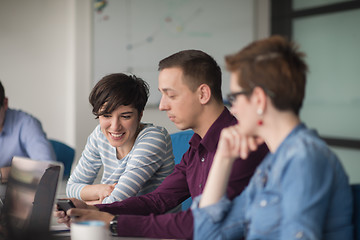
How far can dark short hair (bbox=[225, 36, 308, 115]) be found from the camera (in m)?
1.10

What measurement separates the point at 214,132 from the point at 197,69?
0.24m

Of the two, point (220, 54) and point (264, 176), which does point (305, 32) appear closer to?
point (220, 54)

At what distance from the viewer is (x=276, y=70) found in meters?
1.10

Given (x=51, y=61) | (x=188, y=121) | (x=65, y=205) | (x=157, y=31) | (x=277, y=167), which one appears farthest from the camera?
(x=157, y=31)

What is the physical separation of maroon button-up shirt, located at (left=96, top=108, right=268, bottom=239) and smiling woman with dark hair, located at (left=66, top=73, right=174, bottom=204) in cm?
16

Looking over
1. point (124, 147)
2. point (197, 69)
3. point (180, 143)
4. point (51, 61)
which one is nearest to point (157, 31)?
point (51, 61)

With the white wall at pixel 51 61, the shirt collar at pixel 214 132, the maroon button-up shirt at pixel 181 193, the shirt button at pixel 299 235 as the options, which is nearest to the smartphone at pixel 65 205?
the maroon button-up shirt at pixel 181 193

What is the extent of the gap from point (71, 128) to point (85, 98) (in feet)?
1.07

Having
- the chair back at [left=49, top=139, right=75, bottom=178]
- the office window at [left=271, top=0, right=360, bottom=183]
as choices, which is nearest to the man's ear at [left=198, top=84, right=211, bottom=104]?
the chair back at [left=49, top=139, right=75, bottom=178]

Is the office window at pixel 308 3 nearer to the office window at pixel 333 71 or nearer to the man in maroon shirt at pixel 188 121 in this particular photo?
the office window at pixel 333 71

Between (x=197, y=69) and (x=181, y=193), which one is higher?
(x=197, y=69)

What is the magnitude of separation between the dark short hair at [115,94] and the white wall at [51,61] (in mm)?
2651

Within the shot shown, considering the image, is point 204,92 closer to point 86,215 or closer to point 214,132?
point 214,132

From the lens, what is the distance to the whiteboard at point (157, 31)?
469 cm
